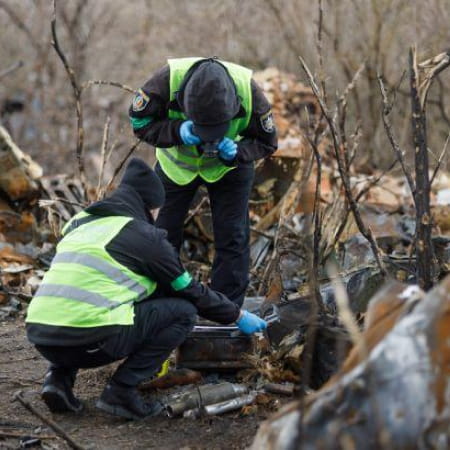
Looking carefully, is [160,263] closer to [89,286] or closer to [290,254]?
[89,286]

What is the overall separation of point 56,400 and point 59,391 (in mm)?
57

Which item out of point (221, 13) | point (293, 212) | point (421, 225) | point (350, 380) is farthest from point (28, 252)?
point (221, 13)

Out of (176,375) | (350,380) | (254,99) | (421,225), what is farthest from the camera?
(254,99)

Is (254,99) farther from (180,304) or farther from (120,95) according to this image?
(120,95)

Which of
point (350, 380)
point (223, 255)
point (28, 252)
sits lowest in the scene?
point (28, 252)

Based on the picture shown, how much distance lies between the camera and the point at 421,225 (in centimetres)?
409

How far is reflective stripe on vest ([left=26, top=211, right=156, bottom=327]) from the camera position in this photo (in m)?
3.98

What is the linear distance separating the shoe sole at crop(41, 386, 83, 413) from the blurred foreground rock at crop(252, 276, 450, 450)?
1.79 meters

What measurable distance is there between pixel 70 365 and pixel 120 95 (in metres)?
15.1

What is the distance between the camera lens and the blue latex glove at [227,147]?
5125 millimetres

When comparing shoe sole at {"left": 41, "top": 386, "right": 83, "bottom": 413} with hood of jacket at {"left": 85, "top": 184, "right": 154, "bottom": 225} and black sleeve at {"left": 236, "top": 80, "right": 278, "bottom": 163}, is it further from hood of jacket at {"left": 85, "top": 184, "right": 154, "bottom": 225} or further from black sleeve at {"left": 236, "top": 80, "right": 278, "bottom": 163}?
black sleeve at {"left": 236, "top": 80, "right": 278, "bottom": 163}

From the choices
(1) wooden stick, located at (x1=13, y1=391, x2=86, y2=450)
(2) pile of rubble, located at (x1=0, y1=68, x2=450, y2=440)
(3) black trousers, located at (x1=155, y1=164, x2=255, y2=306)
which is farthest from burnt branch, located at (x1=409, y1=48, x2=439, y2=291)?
(1) wooden stick, located at (x1=13, y1=391, x2=86, y2=450)

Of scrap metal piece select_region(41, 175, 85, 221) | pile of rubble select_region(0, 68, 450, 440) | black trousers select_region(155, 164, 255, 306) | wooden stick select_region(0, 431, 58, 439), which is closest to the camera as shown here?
pile of rubble select_region(0, 68, 450, 440)

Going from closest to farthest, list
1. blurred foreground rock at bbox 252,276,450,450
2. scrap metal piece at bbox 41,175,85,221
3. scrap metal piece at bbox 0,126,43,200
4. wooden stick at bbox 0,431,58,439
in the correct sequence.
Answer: blurred foreground rock at bbox 252,276,450,450 < wooden stick at bbox 0,431,58,439 < scrap metal piece at bbox 0,126,43,200 < scrap metal piece at bbox 41,175,85,221
